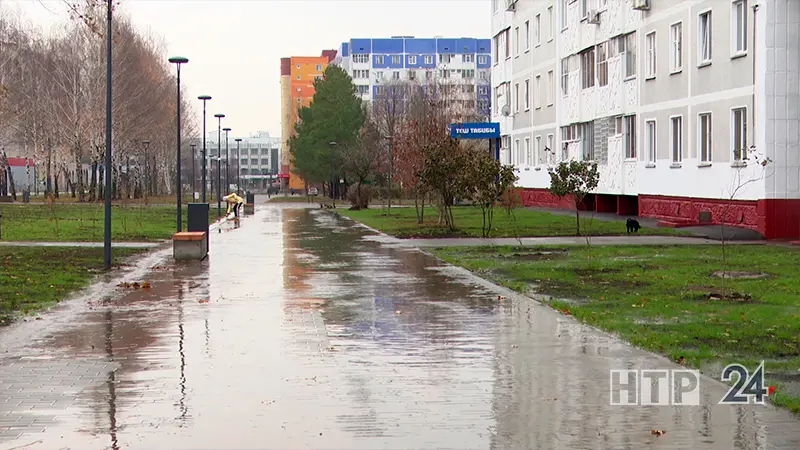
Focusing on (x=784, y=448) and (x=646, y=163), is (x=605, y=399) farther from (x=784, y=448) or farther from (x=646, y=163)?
(x=646, y=163)

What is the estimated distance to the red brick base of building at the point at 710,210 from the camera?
2962cm

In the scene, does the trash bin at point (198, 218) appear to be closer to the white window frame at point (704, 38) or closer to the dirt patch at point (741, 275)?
the dirt patch at point (741, 275)

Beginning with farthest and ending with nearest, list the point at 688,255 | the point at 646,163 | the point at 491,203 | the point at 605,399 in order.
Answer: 1. the point at 646,163
2. the point at 491,203
3. the point at 688,255
4. the point at 605,399

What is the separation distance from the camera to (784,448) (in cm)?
696

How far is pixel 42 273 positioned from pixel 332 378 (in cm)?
1237

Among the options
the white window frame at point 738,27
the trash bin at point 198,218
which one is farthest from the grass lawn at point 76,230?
the white window frame at point 738,27

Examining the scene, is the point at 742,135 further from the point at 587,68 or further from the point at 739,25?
the point at 587,68

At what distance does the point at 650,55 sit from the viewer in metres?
40.8

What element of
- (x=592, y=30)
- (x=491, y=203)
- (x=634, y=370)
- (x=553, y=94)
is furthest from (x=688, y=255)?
(x=553, y=94)

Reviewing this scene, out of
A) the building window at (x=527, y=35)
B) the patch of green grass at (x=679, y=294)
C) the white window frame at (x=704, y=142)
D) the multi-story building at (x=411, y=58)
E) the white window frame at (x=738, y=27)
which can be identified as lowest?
the patch of green grass at (x=679, y=294)

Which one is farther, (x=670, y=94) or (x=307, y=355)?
(x=670, y=94)

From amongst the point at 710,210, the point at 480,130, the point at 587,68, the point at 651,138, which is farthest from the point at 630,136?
the point at 480,130

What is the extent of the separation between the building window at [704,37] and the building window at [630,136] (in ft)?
25.8

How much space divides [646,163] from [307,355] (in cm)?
3196
